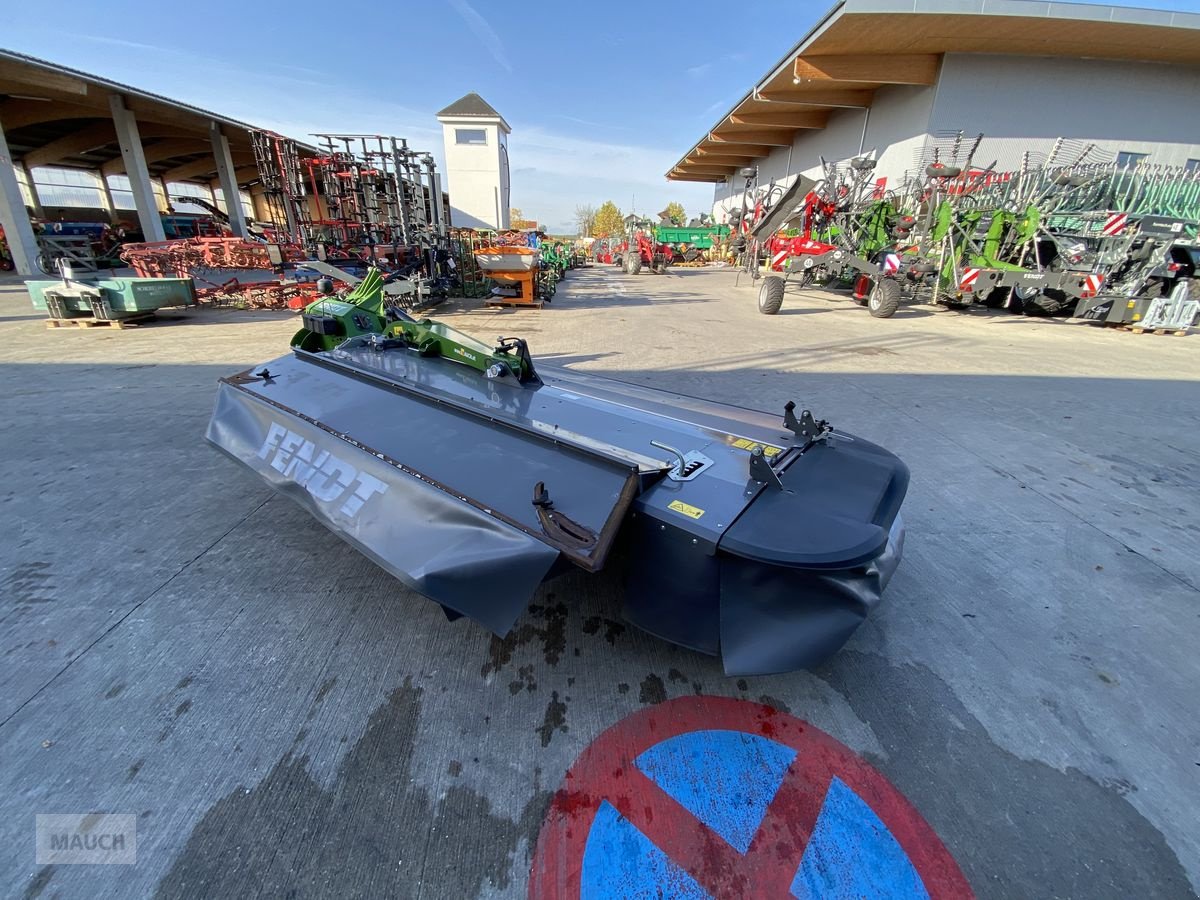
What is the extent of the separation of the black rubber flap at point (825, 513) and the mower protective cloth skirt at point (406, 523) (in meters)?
0.66

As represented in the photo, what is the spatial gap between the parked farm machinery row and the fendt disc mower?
9192 millimetres

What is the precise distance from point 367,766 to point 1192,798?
8.08 ft

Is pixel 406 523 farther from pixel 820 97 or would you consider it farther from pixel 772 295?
pixel 820 97

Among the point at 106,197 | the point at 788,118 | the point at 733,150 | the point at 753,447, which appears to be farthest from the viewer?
the point at 733,150

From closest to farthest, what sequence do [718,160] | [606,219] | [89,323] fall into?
[89,323]
[718,160]
[606,219]

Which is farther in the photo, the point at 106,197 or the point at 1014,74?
the point at 106,197

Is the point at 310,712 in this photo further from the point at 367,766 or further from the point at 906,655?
the point at 906,655

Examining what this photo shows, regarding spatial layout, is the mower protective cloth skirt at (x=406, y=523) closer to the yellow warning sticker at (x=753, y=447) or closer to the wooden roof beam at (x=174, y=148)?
the yellow warning sticker at (x=753, y=447)

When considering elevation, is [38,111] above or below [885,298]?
above

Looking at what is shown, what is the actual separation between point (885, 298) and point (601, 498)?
10.4 metres

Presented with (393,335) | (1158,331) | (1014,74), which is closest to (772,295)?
(1158,331)

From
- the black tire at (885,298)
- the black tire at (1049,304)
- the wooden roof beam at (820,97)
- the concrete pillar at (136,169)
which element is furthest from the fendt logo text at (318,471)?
the wooden roof beam at (820,97)

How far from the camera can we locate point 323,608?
7.00 ft

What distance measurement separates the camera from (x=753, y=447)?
7.04 feet
